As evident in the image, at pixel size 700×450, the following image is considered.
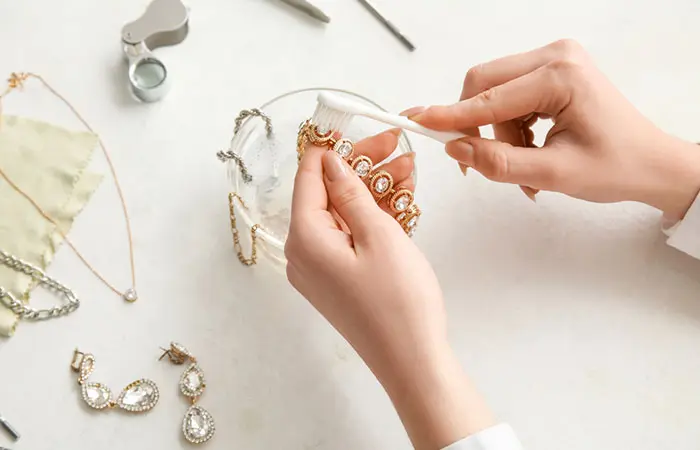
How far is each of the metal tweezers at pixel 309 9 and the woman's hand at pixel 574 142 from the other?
0.25 meters

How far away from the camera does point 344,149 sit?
0.61m

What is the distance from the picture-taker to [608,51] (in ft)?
2.64

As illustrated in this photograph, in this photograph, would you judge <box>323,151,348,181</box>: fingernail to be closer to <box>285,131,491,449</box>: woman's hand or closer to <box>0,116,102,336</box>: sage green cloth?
<box>285,131,491,449</box>: woman's hand

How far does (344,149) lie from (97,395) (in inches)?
13.4

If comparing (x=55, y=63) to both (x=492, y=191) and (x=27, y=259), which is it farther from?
(x=492, y=191)

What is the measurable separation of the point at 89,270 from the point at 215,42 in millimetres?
314

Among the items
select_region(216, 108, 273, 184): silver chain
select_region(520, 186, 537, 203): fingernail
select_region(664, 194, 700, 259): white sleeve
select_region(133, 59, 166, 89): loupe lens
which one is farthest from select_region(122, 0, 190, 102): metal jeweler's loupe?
select_region(664, 194, 700, 259): white sleeve

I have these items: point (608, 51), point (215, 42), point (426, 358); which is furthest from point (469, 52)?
point (426, 358)

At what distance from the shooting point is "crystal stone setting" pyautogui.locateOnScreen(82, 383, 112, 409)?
624 mm

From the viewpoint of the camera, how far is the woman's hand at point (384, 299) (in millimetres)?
524

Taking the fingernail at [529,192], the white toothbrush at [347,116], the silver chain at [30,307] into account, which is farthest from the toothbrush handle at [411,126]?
the silver chain at [30,307]

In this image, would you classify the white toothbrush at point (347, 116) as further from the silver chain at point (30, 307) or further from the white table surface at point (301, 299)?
the silver chain at point (30, 307)

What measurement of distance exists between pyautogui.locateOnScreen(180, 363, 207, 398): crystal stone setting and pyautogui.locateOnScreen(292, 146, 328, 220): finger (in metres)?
0.20

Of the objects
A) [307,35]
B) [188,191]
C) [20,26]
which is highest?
[307,35]
